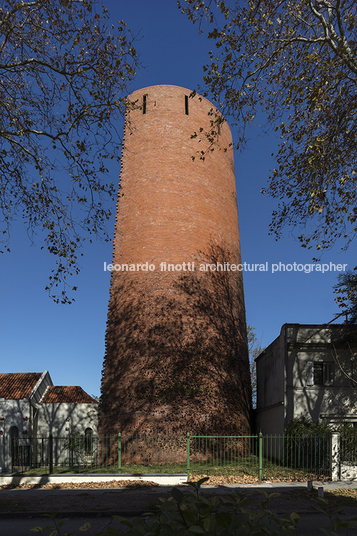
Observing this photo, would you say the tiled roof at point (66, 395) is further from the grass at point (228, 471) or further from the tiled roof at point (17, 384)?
the grass at point (228, 471)

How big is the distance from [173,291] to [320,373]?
800cm

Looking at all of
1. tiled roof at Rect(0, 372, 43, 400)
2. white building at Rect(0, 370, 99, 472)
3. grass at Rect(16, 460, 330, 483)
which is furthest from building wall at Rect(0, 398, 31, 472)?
grass at Rect(16, 460, 330, 483)

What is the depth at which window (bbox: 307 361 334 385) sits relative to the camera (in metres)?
19.6

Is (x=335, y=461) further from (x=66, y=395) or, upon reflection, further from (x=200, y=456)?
(x=66, y=395)

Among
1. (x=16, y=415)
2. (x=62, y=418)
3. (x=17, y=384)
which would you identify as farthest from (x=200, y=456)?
(x=17, y=384)

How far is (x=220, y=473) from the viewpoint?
15.4 m

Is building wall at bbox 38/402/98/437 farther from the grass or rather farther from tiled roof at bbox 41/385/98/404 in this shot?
the grass

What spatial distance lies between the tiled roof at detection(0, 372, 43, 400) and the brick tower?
40.7ft

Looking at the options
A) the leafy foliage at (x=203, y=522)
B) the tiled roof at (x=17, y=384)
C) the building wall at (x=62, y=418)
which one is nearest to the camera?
Answer: the leafy foliage at (x=203, y=522)

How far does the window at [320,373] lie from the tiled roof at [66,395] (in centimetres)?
1639

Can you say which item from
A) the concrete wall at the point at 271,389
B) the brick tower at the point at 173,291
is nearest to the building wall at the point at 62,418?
the brick tower at the point at 173,291

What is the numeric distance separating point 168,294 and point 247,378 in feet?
19.3

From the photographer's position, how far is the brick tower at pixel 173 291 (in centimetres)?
1802

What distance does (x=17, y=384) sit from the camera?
29.6 metres
